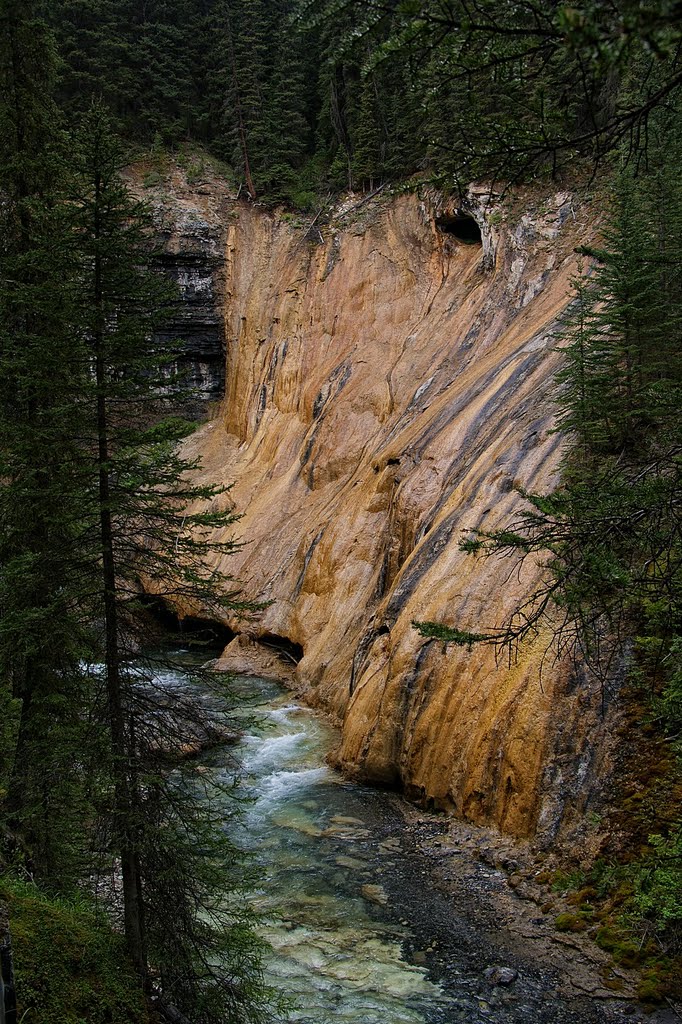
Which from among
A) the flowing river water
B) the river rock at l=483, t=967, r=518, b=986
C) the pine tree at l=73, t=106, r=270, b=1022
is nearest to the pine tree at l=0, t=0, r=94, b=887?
the pine tree at l=73, t=106, r=270, b=1022

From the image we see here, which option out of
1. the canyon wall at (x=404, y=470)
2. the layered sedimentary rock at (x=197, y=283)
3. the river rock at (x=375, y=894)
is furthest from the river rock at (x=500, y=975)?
the layered sedimentary rock at (x=197, y=283)

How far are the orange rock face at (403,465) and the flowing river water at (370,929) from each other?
4.02 ft

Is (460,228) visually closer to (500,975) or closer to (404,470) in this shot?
(404,470)

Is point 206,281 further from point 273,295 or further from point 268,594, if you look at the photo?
point 268,594

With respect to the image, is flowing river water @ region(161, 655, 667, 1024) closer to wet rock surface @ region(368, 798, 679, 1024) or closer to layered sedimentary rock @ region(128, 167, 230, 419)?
wet rock surface @ region(368, 798, 679, 1024)

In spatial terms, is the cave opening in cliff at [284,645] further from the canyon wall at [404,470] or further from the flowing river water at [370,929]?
the flowing river water at [370,929]

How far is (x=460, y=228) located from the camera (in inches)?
1019

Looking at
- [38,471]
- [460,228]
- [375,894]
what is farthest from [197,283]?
[375,894]

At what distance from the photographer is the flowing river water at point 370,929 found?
6.92 metres

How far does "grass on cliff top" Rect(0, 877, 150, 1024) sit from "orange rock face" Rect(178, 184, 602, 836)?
554 cm

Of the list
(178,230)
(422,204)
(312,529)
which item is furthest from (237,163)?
(312,529)

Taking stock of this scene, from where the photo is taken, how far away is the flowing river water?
22.7 feet

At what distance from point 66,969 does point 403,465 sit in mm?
13694

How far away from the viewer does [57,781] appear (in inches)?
247
